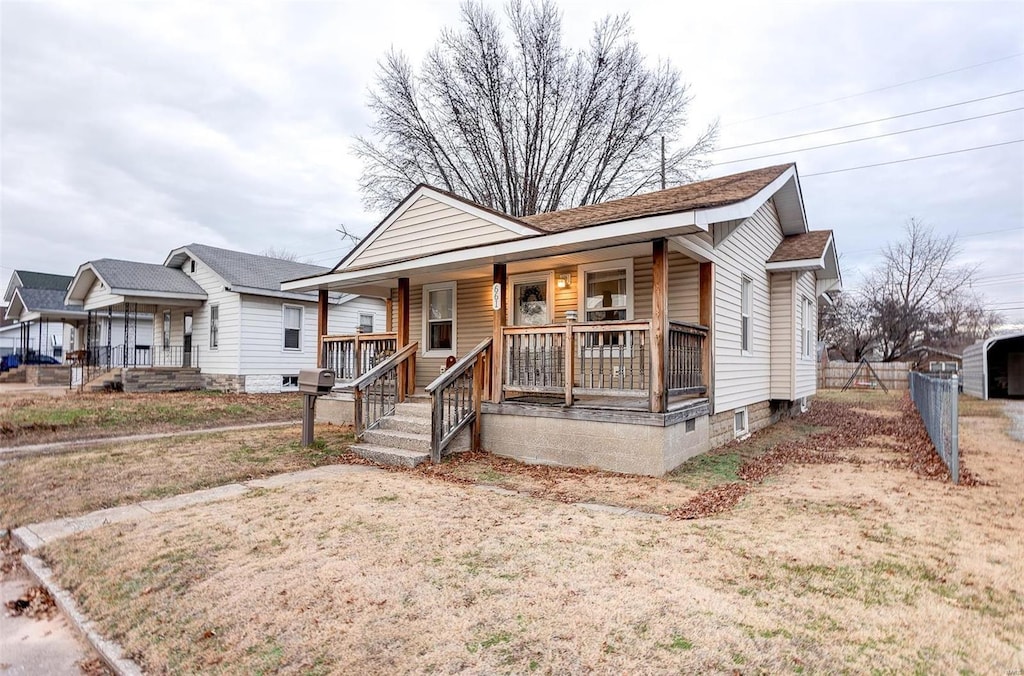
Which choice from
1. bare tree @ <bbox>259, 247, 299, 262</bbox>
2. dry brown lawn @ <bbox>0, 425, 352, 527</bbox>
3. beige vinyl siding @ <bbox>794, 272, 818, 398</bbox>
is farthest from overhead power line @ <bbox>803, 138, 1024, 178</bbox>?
bare tree @ <bbox>259, 247, 299, 262</bbox>

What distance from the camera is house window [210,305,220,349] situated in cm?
1752

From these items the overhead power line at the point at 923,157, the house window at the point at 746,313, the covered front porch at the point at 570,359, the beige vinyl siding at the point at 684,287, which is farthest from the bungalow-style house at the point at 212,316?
the overhead power line at the point at 923,157

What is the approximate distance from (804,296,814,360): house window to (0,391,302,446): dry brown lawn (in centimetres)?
1252

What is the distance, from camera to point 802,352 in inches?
507

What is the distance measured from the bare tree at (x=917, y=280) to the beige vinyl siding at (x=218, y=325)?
3207 centimetres

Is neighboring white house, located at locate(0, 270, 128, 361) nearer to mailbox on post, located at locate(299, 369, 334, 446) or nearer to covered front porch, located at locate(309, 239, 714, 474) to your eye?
mailbox on post, located at locate(299, 369, 334, 446)

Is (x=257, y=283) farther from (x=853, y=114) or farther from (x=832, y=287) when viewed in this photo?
(x=853, y=114)

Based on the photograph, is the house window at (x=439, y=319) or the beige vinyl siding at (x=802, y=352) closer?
the house window at (x=439, y=319)

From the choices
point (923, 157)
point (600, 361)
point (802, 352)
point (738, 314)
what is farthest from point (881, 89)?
point (600, 361)

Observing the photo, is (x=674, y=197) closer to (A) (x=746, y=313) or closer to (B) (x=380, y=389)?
(A) (x=746, y=313)

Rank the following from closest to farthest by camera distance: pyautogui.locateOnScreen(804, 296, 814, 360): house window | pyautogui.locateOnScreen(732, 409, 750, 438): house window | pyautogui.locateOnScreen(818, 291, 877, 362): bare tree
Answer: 1. pyautogui.locateOnScreen(732, 409, 750, 438): house window
2. pyautogui.locateOnScreen(804, 296, 814, 360): house window
3. pyautogui.locateOnScreen(818, 291, 877, 362): bare tree

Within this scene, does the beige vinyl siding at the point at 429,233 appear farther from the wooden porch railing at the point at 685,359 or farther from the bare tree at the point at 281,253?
the bare tree at the point at 281,253

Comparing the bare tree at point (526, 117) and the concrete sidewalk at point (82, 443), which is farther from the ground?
the bare tree at point (526, 117)

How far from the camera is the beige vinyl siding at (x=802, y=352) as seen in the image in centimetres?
1235
